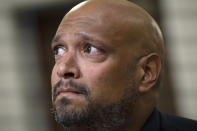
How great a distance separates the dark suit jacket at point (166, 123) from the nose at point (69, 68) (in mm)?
466

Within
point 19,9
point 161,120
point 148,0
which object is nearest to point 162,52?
point 161,120

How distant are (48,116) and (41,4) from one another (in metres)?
1.26

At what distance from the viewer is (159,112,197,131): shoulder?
2.51 meters

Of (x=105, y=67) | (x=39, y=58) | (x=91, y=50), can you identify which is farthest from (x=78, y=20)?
(x=39, y=58)

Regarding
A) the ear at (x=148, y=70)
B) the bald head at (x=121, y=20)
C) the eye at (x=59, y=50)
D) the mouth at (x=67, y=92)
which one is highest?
the bald head at (x=121, y=20)

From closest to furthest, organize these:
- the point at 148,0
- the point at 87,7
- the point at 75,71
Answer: the point at 75,71, the point at 87,7, the point at 148,0

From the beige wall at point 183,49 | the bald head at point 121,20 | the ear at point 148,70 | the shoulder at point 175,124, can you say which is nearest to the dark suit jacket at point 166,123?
the shoulder at point 175,124

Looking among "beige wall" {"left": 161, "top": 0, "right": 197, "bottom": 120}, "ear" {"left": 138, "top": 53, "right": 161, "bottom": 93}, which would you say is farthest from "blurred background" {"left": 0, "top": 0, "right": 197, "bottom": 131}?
"ear" {"left": 138, "top": 53, "right": 161, "bottom": 93}

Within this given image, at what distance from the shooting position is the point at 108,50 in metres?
2.34

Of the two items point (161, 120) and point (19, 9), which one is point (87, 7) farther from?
point (19, 9)

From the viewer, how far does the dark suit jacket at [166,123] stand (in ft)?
8.00

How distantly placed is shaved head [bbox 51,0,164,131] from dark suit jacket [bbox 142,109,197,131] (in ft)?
0.14

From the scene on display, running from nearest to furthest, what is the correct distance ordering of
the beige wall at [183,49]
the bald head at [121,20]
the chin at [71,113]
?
the chin at [71,113], the bald head at [121,20], the beige wall at [183,49]

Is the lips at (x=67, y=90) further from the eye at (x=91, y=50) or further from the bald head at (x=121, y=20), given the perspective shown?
the bald head at (x=121, y=20)
